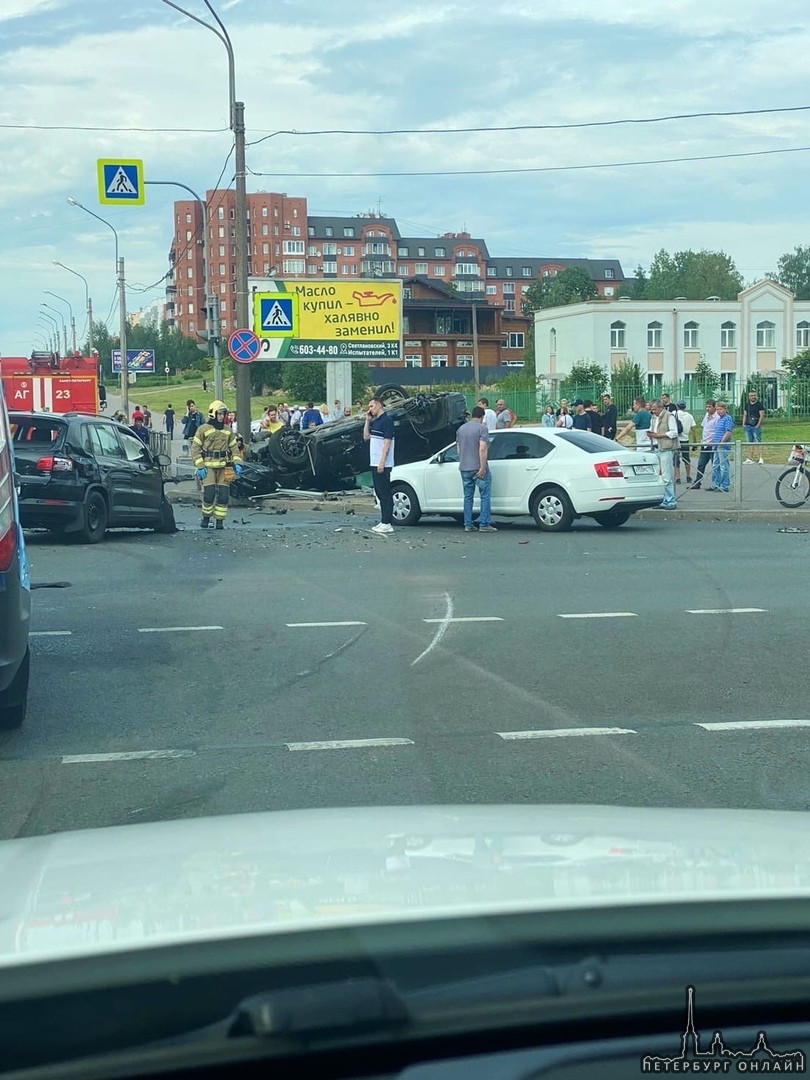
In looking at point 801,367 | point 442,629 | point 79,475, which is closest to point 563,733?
point 442,629

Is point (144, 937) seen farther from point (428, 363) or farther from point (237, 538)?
point (428, 363)

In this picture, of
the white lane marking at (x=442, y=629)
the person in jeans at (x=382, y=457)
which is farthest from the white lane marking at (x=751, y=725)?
the person in jeans at (x=382, y=457)

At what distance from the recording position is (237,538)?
1866cm

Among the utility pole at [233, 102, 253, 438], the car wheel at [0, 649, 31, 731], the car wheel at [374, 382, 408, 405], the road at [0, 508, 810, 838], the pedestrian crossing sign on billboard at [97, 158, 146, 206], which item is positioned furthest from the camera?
the car wheel at [374, 382, 408, 405]

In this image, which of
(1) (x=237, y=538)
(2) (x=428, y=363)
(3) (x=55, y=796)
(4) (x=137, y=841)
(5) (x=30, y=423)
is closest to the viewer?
(4) (x=137, y=841)

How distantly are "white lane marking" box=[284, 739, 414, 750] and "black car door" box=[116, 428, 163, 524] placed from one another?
1192 cm

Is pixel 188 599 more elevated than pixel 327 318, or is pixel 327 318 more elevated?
pixel 327 318

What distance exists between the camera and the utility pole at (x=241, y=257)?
27.1m

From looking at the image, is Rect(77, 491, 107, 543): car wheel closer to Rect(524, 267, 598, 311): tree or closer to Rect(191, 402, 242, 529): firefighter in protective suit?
Rect(191, 402, 242, 529): firefighter in protective suit

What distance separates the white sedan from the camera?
1938 cm

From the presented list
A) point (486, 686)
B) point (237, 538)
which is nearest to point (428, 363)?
point (237, 538)

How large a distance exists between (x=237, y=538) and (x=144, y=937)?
55.7 feet

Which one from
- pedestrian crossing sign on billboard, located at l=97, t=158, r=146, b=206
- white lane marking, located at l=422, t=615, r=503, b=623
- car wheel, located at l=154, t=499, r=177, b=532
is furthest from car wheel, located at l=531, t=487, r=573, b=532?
pedestrian crossing sign on billboard, located at l=97, t=158, r=146, b=206

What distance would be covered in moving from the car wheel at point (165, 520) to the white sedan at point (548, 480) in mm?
3532
